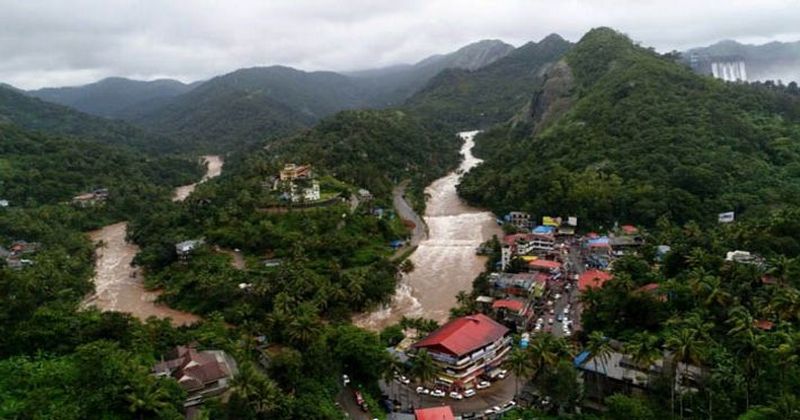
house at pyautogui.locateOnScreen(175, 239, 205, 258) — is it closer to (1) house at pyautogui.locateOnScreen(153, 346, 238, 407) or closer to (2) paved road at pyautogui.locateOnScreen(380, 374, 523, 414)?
(1) house at pyautogui.locateOnScreen(153, 346, 238, 407)

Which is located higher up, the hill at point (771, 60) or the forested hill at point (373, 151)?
the hill at point (771, 60)

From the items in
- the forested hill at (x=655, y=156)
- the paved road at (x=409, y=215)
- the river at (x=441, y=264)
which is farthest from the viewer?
the paved road at (x=409, y=215)

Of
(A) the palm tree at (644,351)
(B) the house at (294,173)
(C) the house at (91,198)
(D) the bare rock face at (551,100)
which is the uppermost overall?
(D) the bare rock face at (551,100)

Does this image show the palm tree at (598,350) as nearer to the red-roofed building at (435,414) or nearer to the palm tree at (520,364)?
the palm tree at (520,364)

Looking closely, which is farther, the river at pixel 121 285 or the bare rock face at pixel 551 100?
the bare rock face at pixel 551 100

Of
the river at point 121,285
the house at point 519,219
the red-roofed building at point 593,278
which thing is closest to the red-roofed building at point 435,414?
the red-roofed building at point 593,278

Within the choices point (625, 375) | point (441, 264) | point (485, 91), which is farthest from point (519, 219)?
point (485, 91)

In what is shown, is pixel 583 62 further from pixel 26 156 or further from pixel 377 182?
pixel 26 156
